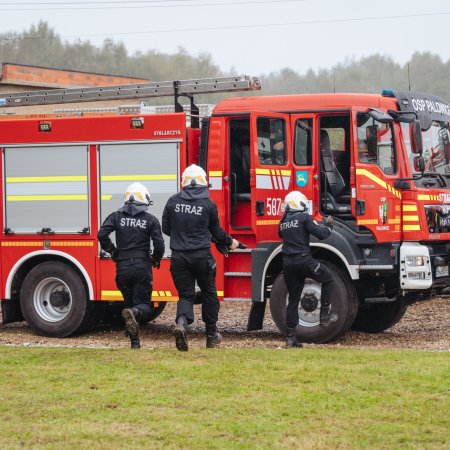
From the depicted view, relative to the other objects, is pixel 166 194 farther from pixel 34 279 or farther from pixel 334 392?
pixel 334 392

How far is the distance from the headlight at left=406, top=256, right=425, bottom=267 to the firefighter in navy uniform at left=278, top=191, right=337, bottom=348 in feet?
3.42

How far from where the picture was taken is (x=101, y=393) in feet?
26.6

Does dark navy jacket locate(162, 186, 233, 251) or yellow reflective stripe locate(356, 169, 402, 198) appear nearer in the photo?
dark navy jacket locate(162, 186, 233, 251)

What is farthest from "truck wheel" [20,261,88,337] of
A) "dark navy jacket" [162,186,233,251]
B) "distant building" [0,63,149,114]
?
"distant building" [0,63,149,114]

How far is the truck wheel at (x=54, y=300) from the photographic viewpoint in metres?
13.3

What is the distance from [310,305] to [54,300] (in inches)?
138

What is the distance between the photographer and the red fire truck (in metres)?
12.0

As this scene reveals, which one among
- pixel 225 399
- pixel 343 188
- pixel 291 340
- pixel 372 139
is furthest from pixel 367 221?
pixel 225 399

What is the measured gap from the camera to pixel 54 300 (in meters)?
13.6

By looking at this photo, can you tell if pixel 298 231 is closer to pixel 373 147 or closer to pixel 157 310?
pixel 373 147

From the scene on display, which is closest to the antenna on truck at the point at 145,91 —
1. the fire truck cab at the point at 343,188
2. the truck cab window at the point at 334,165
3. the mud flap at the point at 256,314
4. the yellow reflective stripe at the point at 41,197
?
the fire truck cab at the point at 343,188

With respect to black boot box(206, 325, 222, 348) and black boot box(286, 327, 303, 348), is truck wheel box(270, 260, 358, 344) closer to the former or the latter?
black boot box(286, 327, 303, 348)

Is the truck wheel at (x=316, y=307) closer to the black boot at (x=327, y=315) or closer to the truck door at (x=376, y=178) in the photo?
the black boot at (x=327, y=315)

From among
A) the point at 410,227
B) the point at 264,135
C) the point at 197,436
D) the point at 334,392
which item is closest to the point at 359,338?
the point at 410,227
